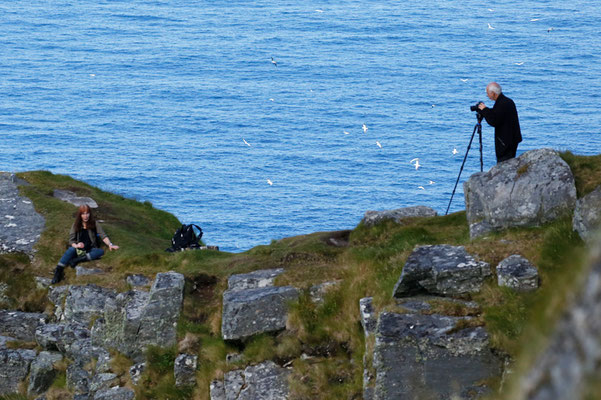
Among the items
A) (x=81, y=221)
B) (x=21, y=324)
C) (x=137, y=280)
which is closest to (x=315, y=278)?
(x=137, y=280)

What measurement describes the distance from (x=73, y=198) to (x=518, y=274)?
23.8 metres

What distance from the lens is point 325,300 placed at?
21219 mm

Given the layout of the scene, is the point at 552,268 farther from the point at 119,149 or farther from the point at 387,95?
the point at 387,95

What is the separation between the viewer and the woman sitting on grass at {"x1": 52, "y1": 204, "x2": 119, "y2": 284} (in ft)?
92.8

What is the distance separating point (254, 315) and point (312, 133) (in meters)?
138

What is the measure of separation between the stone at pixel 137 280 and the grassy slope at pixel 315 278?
10.4 inches

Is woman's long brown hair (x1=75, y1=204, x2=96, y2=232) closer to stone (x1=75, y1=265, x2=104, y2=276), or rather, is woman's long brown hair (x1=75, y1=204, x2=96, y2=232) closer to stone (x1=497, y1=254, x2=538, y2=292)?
stone (x1=75, y1=265, x2=104, y2=276)

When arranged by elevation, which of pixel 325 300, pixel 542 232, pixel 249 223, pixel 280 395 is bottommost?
pixel 249 223

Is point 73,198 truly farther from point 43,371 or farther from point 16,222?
point 43,371

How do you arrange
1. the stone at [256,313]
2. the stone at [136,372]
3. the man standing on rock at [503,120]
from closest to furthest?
1. the stone at [256,313]
2. the stone at [136,372]
3. the man standing on rock at [503,120]

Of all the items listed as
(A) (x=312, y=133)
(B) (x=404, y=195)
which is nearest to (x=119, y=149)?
(A) (x=312, y=133)

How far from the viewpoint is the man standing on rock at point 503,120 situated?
78.8ft

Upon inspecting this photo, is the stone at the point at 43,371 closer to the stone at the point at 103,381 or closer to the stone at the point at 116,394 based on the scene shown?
the stone at the point at 103,381

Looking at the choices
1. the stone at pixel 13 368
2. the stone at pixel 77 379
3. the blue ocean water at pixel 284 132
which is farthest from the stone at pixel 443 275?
the blue ocean water at pixel 284 132
